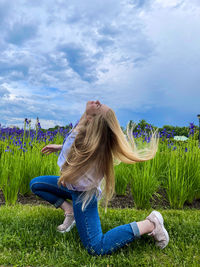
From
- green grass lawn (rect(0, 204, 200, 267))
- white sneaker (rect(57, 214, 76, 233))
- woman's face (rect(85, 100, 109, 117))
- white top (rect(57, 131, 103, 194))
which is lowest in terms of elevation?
green grass lawn (rect(0, 204, 200, 267))

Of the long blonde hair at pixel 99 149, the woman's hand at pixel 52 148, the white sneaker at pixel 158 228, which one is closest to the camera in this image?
the long blonde hair at pixel 99 149

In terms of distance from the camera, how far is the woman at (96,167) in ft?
8.00

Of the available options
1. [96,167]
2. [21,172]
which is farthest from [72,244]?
[21,172]

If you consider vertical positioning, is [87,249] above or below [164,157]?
below

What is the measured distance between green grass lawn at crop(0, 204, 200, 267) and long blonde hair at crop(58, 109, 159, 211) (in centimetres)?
58

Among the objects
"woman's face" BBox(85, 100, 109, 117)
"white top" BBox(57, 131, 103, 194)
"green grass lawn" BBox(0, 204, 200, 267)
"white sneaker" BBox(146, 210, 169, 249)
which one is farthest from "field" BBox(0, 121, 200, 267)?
"woman's face" BBox(85, 100, 109, 117)

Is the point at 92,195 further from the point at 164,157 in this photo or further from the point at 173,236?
the point at 164,157

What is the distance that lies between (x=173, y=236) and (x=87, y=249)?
3.55 feet

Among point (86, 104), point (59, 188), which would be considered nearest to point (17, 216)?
point (59, 188)

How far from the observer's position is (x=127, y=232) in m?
2.62

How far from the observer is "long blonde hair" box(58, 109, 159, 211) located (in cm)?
242

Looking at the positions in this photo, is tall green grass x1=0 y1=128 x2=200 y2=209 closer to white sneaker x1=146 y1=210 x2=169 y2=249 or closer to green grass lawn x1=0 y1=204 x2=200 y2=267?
green grass lawn x1=0 y1=204 x2=200 y2=267

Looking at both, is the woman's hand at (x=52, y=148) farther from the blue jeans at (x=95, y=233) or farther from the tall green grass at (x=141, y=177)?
the tall green grass at (x=141, y=177)

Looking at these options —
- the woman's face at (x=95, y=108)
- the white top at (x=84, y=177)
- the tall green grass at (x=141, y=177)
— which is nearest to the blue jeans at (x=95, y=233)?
the white top at (x=84, y=177)
